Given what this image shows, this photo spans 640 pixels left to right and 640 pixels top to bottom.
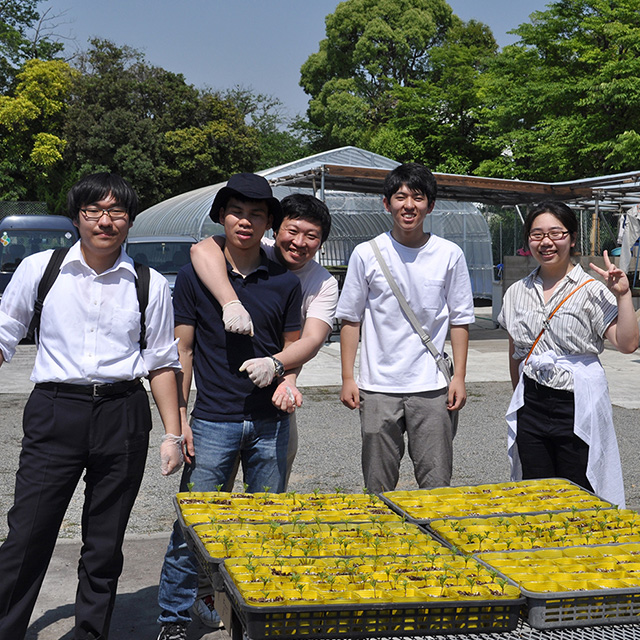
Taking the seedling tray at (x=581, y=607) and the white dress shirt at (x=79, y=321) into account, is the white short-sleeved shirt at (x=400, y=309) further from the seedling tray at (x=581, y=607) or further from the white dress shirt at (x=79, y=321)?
the seedling tray at (x=581, y=607)

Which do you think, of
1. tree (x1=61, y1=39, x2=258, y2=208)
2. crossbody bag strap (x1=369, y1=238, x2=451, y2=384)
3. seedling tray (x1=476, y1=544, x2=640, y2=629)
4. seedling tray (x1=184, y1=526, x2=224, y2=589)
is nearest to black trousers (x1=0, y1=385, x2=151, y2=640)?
seedling tray (x1=184, y1=526, x2=224, y2=589)

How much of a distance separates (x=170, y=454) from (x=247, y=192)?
3.41ft

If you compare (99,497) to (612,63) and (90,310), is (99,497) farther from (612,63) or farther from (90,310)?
(612,63)

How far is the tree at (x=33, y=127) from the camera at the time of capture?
37844 mm

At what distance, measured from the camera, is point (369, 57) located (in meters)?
42.1

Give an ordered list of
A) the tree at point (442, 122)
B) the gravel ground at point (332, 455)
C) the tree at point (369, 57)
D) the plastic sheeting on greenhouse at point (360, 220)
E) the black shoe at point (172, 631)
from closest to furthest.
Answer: the black shoe at point (172, 631) → the gravel ground at point (332, 455) → the plastic sheeting on greenhouse at point (360, 220) → the tree at point (442, 122) → the tree at point (369, 57)

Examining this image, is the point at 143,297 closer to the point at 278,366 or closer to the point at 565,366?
the point at 278,366

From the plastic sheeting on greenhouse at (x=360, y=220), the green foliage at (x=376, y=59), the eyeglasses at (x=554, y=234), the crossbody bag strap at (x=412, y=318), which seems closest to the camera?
the eyeglasses at (x=554, y=234)

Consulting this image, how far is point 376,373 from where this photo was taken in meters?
3.76

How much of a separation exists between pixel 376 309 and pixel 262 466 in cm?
92

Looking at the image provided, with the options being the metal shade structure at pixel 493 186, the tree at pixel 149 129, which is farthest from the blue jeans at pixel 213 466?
the tree at pixel 149 129

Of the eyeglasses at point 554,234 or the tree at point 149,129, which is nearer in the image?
the eyeglasses at point 554,234

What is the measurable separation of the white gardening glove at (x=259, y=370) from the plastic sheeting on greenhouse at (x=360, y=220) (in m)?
18.3

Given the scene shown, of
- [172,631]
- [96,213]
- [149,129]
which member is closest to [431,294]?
[96,213]
